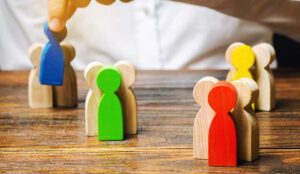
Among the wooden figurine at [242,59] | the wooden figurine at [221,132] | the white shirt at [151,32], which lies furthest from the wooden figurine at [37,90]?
the white shirt at [151,32]

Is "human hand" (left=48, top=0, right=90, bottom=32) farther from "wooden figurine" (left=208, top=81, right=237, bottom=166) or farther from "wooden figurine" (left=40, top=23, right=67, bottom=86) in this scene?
"wooden figurine" (left=208, top=81, right=237, bottom=166)

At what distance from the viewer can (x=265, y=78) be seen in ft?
3.81

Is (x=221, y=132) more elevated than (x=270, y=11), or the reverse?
→ (x=270, y=11)

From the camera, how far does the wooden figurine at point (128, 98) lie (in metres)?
0.98

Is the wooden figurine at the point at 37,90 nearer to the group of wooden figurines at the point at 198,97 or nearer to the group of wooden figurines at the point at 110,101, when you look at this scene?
the group of wooden figurines at the point at 198,97

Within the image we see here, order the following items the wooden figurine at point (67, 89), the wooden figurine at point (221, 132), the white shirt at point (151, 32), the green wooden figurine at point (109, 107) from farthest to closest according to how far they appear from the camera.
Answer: the white shirt at point (151, 32) < the wooden figurine at point (67, 89) < the green wooden figurine at point (109, 107) < the wooden figurine at point (221, 132)

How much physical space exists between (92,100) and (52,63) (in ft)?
0.70

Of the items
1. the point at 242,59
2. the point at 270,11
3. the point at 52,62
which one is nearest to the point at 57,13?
the point at 52,62

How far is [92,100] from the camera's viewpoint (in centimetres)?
100

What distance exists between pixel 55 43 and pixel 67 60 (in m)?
0.05

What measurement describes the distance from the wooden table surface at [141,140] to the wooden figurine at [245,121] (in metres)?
0.02

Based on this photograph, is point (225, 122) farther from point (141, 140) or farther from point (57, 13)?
point (57, 13)

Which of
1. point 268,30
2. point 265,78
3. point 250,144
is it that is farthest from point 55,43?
point 268,30

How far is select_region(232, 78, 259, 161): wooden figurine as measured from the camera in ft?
2.79
